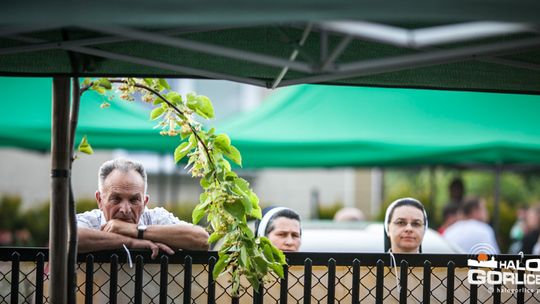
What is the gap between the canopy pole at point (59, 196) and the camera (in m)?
4.16

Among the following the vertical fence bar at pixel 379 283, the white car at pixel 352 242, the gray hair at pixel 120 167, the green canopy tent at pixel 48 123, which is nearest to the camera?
the vertical fence bar at pixel 379 283

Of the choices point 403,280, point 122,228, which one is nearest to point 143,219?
point 122,228

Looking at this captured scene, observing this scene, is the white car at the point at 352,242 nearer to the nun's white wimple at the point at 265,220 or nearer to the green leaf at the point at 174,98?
the nun's white wimple at the point at 265,220

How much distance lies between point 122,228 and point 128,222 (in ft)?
0.77

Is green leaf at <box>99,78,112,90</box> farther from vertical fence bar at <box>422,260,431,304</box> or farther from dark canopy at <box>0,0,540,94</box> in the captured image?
vertical fence bar at <box>422,260,431,304</box>

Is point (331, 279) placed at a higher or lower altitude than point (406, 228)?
lower

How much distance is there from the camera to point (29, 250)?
4.47 meters

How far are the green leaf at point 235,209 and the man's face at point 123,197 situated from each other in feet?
2.63

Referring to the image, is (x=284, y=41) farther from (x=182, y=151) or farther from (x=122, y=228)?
(x=122, y=228)

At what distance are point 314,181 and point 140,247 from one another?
1542cm

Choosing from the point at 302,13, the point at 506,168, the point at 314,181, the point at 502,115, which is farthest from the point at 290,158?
the point at 314,181

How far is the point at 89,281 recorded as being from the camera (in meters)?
4.40

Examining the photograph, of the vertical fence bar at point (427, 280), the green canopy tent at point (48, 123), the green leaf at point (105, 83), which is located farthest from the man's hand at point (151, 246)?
the green canopy tent at point (48, 123)

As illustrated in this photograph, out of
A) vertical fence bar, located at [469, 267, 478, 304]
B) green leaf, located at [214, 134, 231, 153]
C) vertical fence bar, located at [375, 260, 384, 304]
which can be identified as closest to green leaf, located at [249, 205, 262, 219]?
green leaf, located at [214, 134, 231, 153]
